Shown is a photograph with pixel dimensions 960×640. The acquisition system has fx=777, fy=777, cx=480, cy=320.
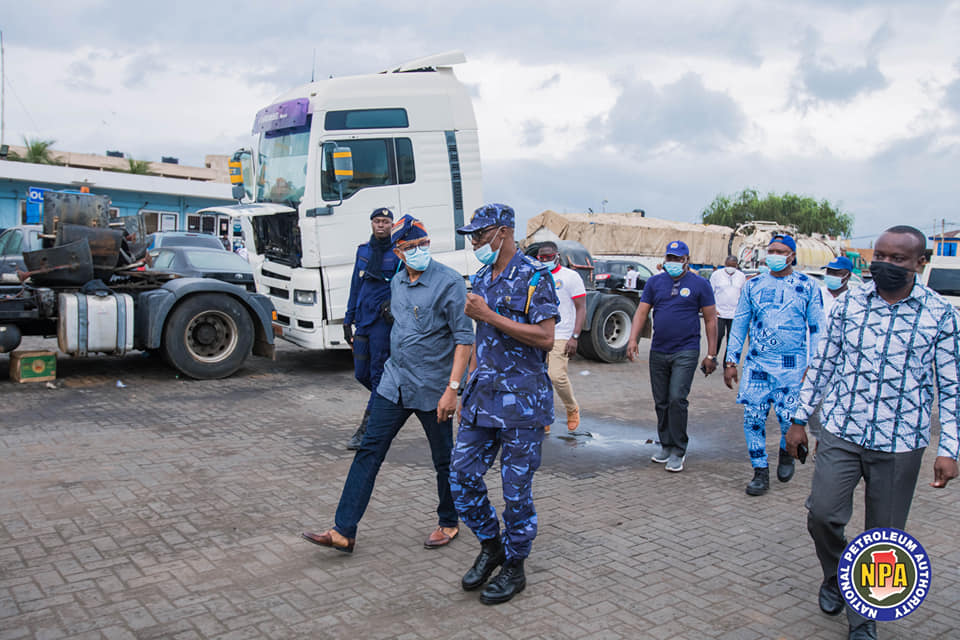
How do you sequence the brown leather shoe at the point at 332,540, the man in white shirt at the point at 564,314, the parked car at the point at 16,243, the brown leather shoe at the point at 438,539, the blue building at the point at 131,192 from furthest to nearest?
the blue building at the point at 131,192, the parked car at the point at 16,243, the man in white shirt at the point at 564,314, the brown leather shoe at the point at 438,539, the brown leather shoe at the point at 332,540

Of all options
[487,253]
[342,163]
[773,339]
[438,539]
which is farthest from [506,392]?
[342,163]

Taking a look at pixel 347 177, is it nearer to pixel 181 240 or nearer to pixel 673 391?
pixel 673 391

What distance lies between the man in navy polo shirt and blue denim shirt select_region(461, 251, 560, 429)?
2.73m

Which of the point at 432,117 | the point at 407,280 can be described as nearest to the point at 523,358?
the point at 407,280

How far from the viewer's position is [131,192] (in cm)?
3294

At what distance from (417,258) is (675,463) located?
10.6 ft

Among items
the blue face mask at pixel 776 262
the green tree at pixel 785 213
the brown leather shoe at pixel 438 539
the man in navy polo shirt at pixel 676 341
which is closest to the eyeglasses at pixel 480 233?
the brown leather shoe at pixel 438 539

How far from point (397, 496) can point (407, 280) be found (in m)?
1.83

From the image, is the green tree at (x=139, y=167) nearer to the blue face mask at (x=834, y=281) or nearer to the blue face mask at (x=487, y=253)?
the blue face mask at (x=834, y=281)

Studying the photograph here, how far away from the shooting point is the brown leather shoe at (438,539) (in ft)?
14.9

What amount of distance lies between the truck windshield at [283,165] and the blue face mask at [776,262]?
19.7 ft

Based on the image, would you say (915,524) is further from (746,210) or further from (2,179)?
(746,210)

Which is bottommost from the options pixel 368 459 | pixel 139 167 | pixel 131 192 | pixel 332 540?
pixel 332 540

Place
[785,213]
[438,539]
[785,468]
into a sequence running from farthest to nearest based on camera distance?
[785,213] → [785,468] → [438,539]
